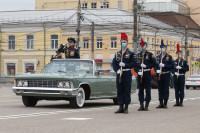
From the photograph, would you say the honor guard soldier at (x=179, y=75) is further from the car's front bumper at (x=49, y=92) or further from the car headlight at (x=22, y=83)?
the car headlight at (x=22, y=83)

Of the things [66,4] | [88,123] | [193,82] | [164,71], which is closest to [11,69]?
[66,4]

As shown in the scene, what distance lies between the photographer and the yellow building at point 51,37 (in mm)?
67562

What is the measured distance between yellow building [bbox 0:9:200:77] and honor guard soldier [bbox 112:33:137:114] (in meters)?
52.0

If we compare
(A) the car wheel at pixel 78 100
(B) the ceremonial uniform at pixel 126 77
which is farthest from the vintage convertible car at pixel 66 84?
(B) the ceremonial uniform at pixel 126 77

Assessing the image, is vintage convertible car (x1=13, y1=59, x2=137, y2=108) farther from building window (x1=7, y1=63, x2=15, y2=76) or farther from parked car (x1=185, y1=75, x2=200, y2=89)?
building window (x1=7, y1=63, x2=15, y2=76)

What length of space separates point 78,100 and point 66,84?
77cm

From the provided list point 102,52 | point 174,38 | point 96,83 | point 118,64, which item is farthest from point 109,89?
point 174,38

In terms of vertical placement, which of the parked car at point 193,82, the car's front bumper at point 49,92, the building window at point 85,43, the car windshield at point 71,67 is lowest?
the parked car at point 193,82

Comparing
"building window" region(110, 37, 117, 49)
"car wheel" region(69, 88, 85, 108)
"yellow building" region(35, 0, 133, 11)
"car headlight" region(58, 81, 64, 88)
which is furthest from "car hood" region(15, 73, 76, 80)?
"yellow building" region(35, 0, 133, 11)

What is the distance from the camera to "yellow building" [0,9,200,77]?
6756 cm

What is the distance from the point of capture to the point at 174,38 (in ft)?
250

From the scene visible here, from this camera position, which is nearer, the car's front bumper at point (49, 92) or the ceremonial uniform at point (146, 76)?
the car's front bumper at point (49, 92)

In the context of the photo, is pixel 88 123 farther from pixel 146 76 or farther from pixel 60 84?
pixel 146 76

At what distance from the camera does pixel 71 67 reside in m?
17.0
